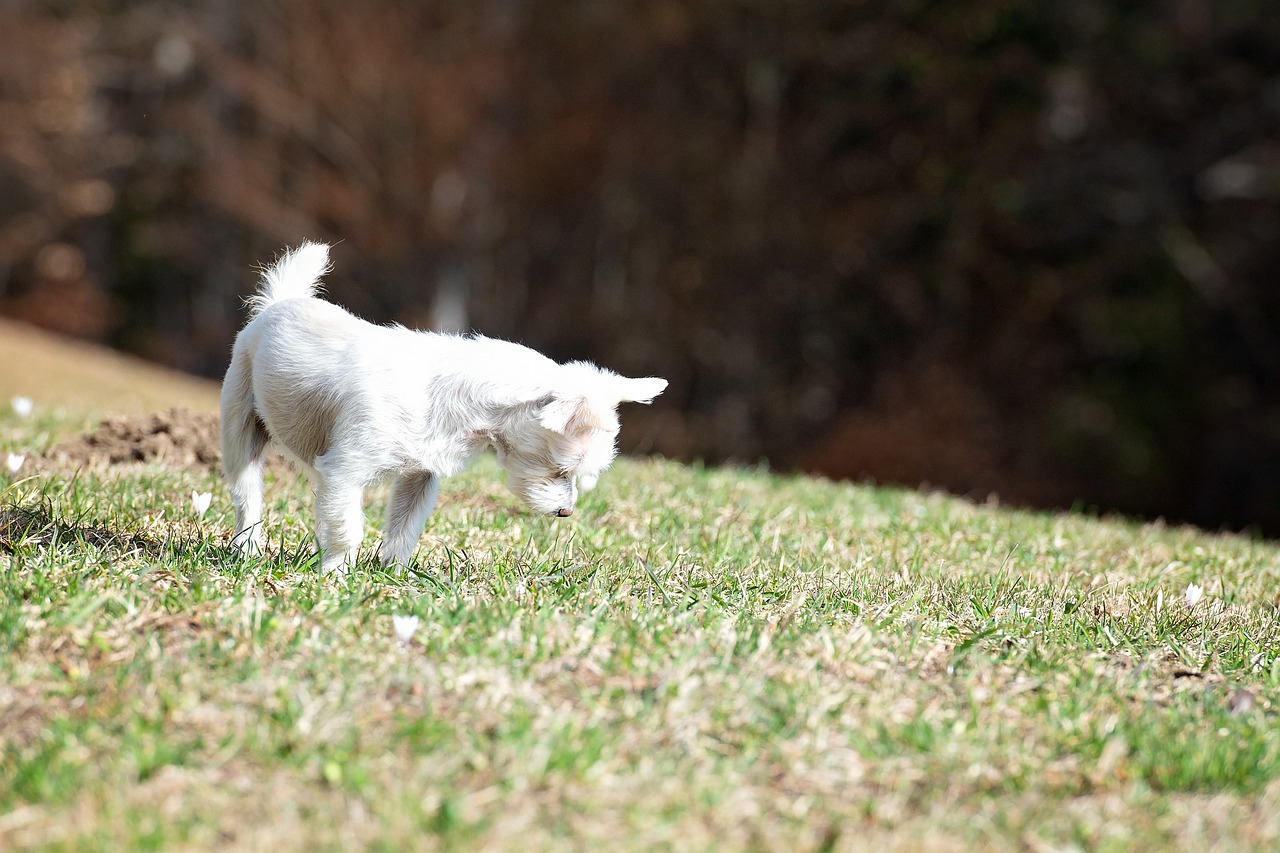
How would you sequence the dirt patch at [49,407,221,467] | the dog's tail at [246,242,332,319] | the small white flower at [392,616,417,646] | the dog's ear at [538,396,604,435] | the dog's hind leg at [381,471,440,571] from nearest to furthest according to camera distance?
the small white flower at [392,616,417,646] → the dog's ear at [538,396,604,435] → the dog's hind leg at [381,471,440,571] → the dog's tail at [246,242,332,319] → the dirt patch at [49,407,221,467]

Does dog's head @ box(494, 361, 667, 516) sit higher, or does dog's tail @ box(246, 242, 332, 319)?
dog's tail @ box(246, 242, 332, 319)

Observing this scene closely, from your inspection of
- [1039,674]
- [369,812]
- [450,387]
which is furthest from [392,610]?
[1039,674]

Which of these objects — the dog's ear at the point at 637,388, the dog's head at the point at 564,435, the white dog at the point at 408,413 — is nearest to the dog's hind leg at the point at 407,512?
the white dog at the point at 408,413

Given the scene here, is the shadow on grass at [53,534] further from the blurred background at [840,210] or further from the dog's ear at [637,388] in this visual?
the blurred background at [840,210]

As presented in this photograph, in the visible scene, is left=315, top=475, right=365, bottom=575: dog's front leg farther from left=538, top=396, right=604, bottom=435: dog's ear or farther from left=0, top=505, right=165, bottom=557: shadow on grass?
left=538, top=396, right=604, bottom=435: dog's ear

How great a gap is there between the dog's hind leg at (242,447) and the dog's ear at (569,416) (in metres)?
1.42

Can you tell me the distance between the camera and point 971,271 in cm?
2041

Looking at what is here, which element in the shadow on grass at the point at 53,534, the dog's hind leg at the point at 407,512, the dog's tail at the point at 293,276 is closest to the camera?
the shadow on grass at the point at 53,534

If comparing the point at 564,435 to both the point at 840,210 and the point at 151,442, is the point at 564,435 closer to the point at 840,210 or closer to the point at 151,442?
the point at 151,442

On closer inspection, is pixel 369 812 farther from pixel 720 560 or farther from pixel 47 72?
pixel 47 72

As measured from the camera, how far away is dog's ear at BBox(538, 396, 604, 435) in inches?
180

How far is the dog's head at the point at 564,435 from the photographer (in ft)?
15.3

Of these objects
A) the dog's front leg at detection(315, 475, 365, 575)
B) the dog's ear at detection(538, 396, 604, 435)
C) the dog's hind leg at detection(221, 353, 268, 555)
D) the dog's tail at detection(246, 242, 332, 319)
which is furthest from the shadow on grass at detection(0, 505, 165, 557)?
the dog's ear at detection(538, 396, 604, 435)

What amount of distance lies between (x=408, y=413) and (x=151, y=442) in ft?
10.4
